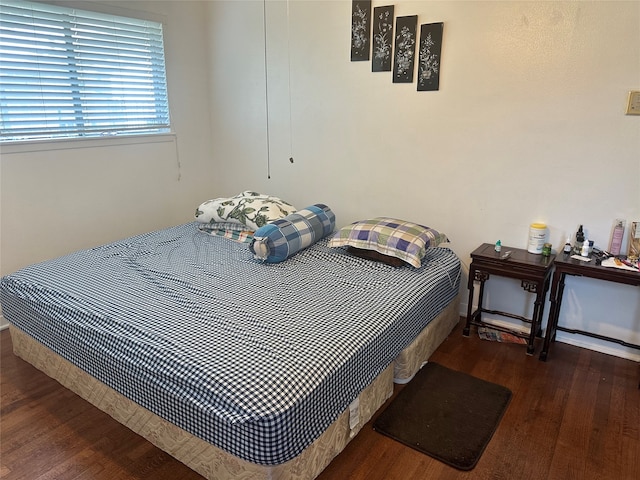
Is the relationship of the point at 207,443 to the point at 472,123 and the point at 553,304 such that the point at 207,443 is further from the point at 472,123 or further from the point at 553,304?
the point at 472,123

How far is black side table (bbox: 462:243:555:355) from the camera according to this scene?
8.41ft

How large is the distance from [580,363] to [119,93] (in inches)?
136

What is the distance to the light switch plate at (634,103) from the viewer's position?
2.35 metres

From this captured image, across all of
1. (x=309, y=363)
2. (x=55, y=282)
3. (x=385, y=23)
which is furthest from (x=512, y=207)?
(x=55, y=282)

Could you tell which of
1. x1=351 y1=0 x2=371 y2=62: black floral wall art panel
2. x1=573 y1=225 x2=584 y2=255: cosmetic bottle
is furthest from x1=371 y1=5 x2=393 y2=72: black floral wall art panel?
x1=573 y1=225 x2=584 y2=255: cosmetic bottle

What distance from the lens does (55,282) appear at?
2.36 meters

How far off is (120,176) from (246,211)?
1.08 m

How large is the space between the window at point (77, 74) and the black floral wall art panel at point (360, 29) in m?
1.50

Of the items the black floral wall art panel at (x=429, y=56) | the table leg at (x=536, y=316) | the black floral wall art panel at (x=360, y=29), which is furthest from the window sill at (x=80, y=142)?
the table leg at (x=536, y=316)

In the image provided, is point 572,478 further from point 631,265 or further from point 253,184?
point 253,184

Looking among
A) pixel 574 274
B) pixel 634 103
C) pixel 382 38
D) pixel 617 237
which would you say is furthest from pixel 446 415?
pixel 382 38

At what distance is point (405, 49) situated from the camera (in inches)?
115

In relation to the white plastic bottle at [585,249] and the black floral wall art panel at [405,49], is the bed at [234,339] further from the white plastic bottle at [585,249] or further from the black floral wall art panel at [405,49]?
the black floral wall art panel at [405,49]

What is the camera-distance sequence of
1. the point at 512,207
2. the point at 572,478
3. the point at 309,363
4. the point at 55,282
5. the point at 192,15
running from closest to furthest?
the point at 309,363 → the point at 572,478 → the point at 55,282 → the point at 512,207 → the point at 192,15
